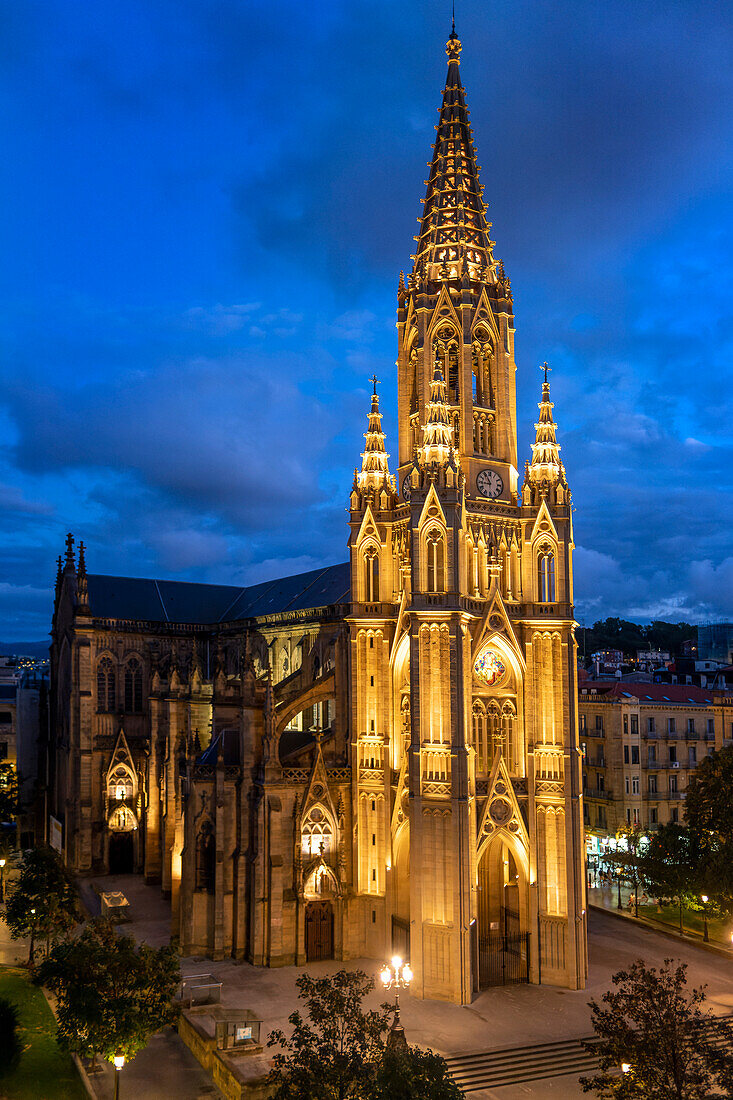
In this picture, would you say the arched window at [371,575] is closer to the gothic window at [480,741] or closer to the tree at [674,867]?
the gothic window at [480,741]

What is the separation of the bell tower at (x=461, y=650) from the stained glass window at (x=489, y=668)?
85 millimetres

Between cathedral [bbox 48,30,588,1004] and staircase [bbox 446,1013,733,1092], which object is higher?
cathedral [bbox 48,30,588,1004]

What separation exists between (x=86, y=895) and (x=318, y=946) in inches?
841

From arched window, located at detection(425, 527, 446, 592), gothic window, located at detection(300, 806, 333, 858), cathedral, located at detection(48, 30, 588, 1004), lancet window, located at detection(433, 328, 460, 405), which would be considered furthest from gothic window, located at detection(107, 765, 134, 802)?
lancet window, located at detection(433, 328, 460, 405)

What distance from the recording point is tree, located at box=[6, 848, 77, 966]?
44.2 meters

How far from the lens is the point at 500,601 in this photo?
45.5 metres

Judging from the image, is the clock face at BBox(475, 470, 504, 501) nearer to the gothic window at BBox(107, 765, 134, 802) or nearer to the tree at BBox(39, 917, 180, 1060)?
the tree at BBox(39, 917, 180, 1060)

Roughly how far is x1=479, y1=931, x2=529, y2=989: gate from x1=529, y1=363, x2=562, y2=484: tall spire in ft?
76.8

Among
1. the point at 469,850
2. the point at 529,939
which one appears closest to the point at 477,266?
the point at 469,850

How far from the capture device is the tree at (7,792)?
6379 centimetres

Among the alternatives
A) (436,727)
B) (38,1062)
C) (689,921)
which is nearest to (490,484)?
(436,727)

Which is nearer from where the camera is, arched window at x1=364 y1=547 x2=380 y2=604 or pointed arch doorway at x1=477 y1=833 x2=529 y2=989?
pointed arch doorway at x1=477 y1=833 x2=529 y2=989

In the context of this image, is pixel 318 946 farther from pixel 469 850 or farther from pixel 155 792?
pixel 155 792

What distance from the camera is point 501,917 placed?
151ft
